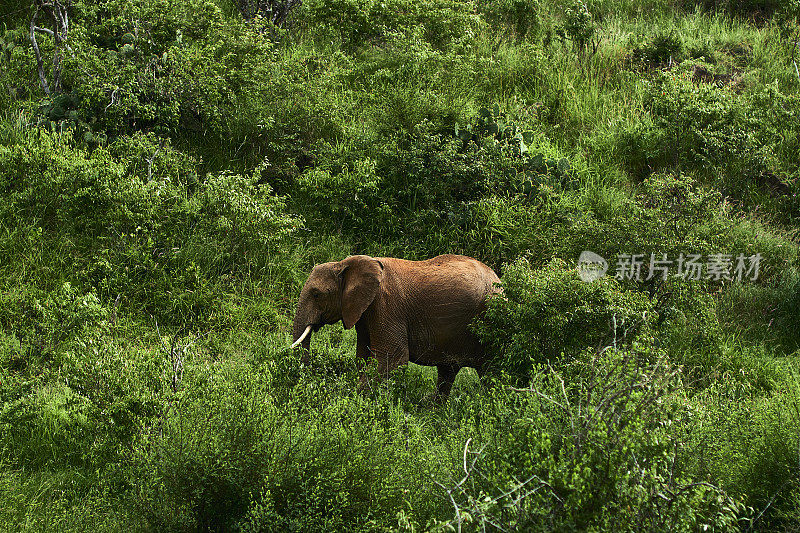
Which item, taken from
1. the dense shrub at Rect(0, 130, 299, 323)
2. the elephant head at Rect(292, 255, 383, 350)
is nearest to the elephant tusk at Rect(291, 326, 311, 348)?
the elephant head at Rect(292, 255, 383, 350)

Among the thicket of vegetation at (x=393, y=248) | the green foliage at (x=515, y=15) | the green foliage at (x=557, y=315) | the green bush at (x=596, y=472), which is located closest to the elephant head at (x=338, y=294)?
the thicket of vegetation at (x=393, y=248)

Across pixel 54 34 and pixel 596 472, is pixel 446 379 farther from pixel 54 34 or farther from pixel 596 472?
pixel 54 34

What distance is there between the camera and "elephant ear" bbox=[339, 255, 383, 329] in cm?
778

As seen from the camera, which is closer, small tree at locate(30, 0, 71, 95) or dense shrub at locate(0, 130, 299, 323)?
dense shrub at locate(0, 130, 299, 323)

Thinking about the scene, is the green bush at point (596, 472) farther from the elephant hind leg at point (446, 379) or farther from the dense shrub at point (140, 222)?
the dense shrub at point (140, 222)

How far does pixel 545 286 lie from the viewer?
7609 millimetres

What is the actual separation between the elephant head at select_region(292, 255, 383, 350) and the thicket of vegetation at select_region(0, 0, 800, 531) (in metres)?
0.39

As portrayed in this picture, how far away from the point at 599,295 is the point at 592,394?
229 cm

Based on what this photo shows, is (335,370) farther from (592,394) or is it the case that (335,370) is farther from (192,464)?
(592,394)

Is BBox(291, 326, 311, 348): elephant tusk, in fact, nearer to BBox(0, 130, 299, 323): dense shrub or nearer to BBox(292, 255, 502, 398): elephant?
BBox(292, 255, 502, 398): elephant

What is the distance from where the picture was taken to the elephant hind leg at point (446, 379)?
848cm

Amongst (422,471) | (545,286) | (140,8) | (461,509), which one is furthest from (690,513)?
(140,8)

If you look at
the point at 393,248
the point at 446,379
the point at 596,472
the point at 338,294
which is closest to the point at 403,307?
the point at 338,294

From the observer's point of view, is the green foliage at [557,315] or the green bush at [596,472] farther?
the green foliage at [557,315]
